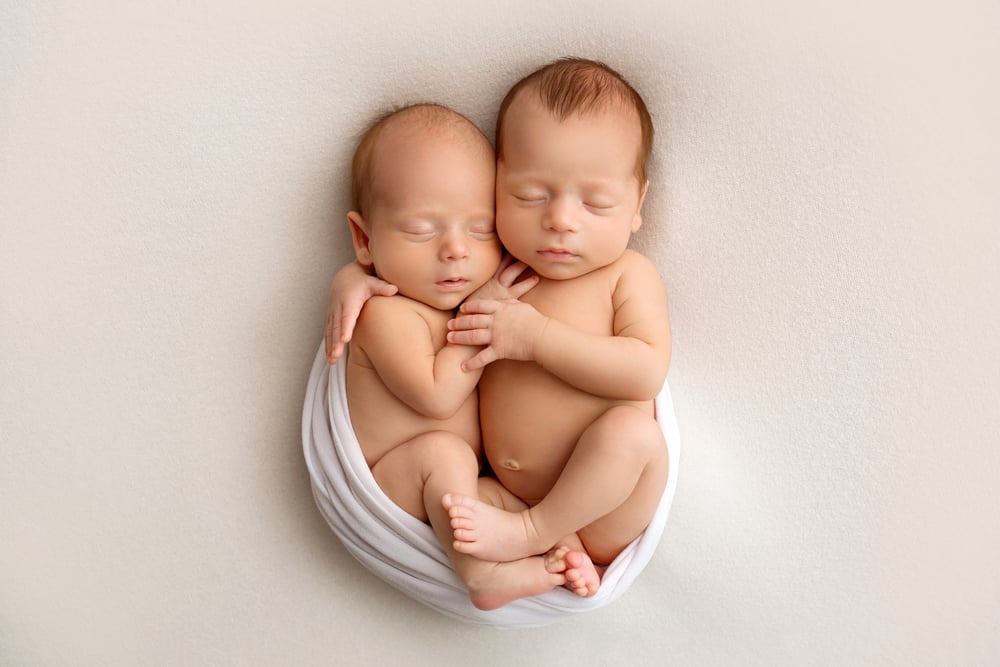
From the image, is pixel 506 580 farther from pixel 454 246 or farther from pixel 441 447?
pixel 454 246

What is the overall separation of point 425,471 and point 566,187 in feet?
1.55

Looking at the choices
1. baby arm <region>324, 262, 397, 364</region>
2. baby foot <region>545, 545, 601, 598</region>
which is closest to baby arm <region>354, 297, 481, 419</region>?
baby arm <region>324, 262, 397, 364</region>

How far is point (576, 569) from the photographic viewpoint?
1.36 metres

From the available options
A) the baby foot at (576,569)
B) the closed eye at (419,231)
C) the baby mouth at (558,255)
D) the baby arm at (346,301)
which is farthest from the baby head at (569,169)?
the baby foot at (576,569)

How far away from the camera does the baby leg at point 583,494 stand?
4.30ft

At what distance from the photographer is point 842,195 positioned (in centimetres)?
148

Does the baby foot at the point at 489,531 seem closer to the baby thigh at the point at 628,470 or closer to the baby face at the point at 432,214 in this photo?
the baby thigh at the point at 628,470

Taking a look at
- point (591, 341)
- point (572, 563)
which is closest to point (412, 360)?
point (591, 341)

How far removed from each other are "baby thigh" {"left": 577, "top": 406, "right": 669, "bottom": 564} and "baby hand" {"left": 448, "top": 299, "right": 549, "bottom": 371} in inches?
6.1

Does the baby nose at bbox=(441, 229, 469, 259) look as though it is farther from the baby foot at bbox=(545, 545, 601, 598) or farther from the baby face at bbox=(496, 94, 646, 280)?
the baby foot at bbox=(545, 545, 601, 598)

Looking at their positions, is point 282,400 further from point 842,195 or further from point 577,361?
point 842,195

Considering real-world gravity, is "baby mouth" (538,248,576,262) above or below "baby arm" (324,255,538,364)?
above

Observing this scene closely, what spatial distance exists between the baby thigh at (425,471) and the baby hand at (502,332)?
13cm

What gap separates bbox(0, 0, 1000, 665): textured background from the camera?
147 cm
